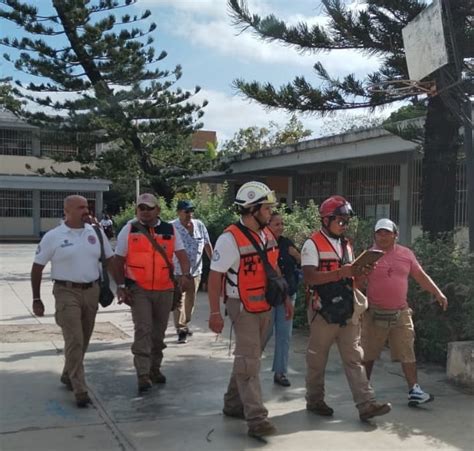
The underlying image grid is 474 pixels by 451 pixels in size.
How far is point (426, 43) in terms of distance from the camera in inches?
278

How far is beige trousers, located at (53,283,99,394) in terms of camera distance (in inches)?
206

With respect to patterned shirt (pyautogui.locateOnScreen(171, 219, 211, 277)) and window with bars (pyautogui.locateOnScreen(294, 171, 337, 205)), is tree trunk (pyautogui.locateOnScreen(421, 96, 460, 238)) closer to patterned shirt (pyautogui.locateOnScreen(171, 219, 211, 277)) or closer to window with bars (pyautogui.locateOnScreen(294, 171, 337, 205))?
patterned shirt (pyautogui.locateOnScreen(171, 219, 211, 277))

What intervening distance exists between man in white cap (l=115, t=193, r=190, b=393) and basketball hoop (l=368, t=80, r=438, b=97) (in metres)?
3.76

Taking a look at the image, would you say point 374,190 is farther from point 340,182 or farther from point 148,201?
point 148,201

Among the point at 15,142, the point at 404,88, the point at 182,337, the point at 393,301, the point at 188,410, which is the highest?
the point at 15,142

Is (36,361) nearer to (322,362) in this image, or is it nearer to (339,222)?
(322,362)

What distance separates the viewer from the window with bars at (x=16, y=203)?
35750 mm

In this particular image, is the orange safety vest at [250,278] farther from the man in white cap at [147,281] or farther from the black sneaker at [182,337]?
the black sneaker at [182,337]

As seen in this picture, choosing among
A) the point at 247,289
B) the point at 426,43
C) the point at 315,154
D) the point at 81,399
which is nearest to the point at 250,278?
the point at 247,289

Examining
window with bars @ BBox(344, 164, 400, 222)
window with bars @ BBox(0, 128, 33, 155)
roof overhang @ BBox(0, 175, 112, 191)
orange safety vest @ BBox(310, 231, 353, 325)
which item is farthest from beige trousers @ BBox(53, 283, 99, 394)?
window with bars @ BBox(0, 128, 33, 155)

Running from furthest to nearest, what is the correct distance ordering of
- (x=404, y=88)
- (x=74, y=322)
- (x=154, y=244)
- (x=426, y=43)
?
(x=404, y=88), (x=426, y=43), (x=154, y=244), (x=74, y=322)

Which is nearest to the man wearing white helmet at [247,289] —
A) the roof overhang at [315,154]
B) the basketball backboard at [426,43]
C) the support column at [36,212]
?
the basketball backboard at [426,43]

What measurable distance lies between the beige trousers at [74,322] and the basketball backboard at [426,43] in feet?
14.7

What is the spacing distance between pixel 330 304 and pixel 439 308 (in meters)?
2.24
